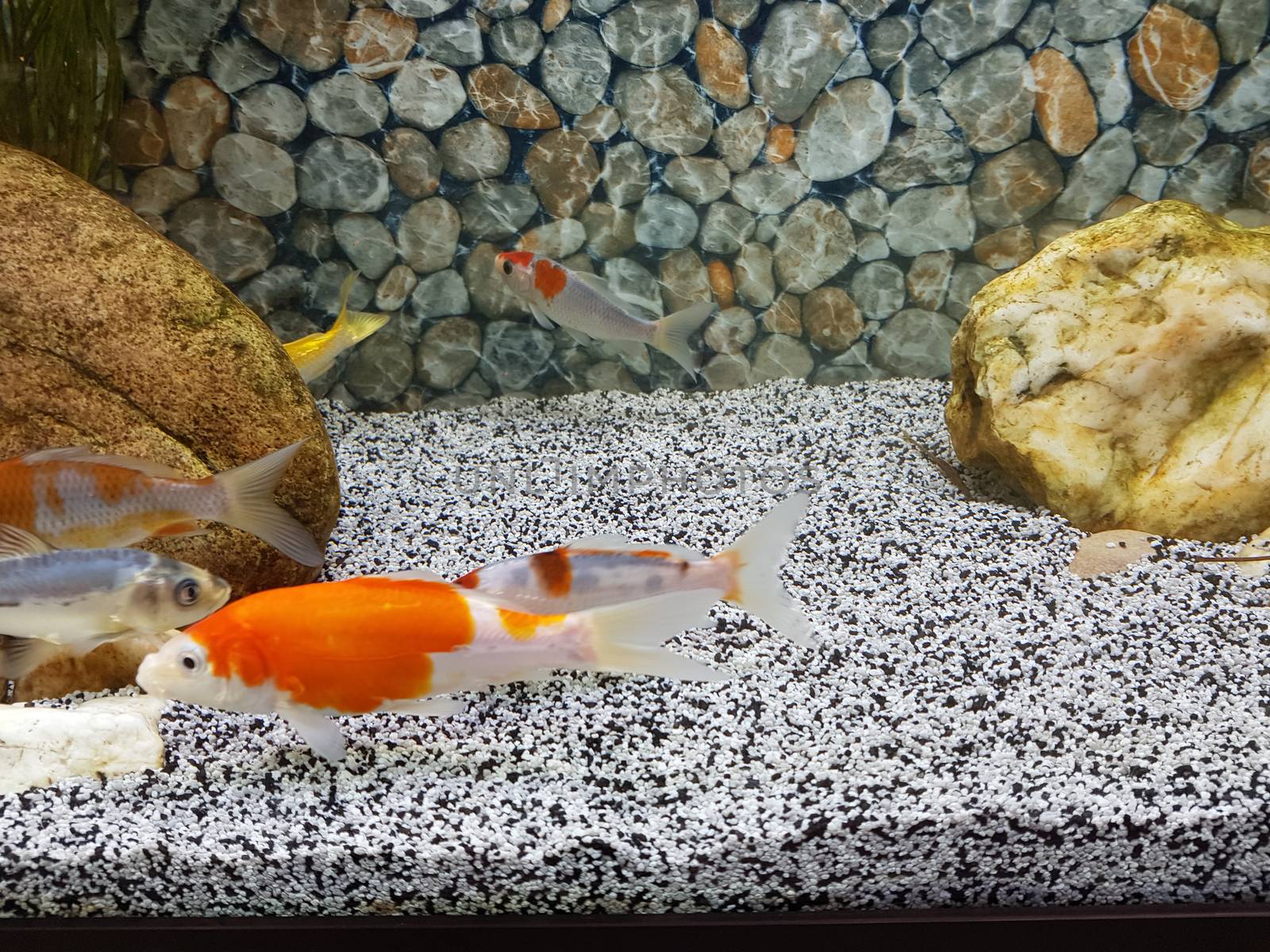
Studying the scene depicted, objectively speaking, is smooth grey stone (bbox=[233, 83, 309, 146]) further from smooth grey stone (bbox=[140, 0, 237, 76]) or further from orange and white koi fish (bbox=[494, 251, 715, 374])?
orange and white koi fish (bbox=[494, 251, 715, 374])

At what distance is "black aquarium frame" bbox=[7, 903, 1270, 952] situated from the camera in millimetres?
1616

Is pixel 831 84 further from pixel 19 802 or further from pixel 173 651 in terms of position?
pixel 19 802

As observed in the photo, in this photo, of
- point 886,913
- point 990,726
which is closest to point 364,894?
point 886,913

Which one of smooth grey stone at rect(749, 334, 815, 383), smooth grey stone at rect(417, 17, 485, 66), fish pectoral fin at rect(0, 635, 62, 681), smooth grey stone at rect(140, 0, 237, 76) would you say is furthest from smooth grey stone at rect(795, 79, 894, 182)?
fish pectoral fin at rect(0, 635, 62, 681)

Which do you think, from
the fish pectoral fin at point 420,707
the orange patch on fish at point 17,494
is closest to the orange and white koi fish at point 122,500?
the orange patch on fish at point 17,494

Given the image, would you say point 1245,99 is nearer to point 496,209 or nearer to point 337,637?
point 496,209

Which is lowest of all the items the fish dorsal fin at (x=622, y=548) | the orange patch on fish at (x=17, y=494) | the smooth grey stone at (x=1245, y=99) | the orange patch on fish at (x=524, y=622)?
the orange patch on fish at (x=17, y=494)

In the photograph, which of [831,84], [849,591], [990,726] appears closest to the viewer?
[990,726]

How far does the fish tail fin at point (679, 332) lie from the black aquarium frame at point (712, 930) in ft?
8.76

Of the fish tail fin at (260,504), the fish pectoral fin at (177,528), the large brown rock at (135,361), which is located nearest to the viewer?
the fish tail fin at (260,504)

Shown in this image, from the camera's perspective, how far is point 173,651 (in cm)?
150

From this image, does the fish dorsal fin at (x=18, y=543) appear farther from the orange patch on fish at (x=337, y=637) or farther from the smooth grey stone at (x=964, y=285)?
the smooth grey stone at (x=964, y=285)

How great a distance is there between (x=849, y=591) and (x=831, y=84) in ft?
8.16

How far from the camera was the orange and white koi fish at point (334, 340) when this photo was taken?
3.75 metres
